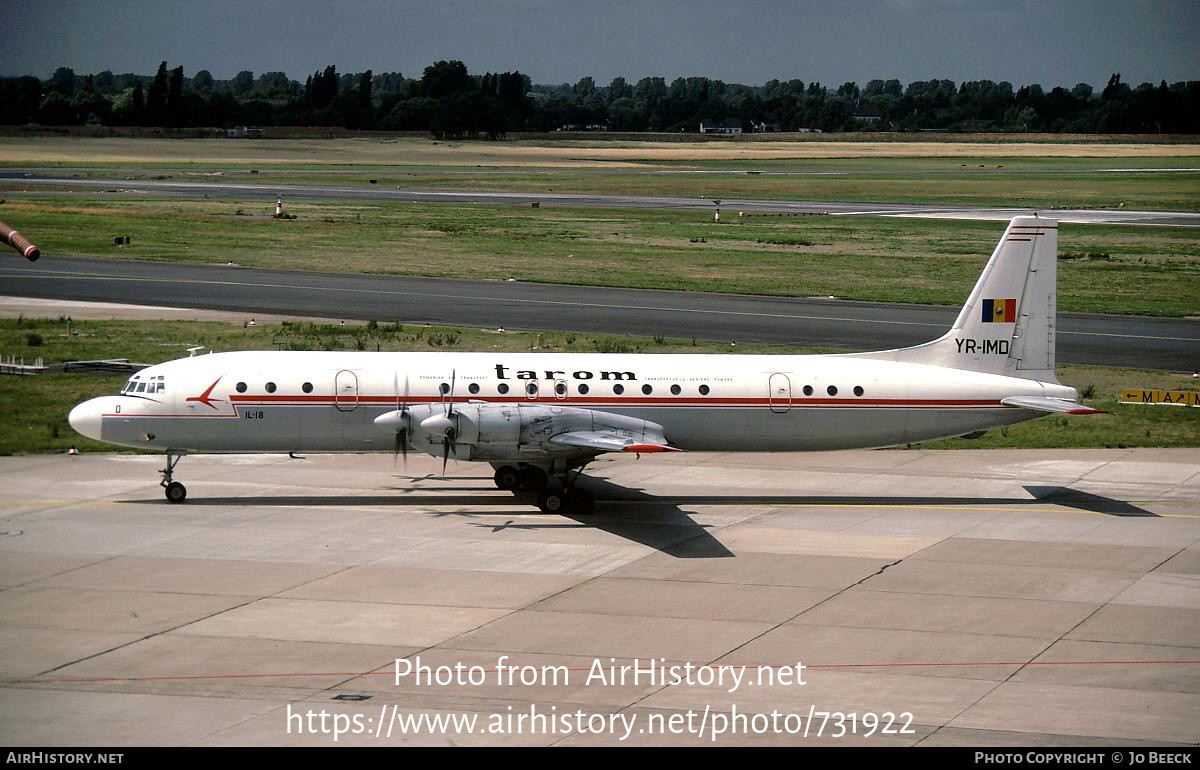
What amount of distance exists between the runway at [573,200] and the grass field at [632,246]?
587 centimetres

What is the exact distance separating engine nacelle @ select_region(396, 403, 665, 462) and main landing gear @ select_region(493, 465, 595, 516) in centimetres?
84

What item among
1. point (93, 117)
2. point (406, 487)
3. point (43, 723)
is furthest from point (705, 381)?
point (93, 117)

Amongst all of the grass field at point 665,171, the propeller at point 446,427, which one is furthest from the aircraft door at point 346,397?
the grass field at point 665,171

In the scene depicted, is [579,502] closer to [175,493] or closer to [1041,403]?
[175,493]

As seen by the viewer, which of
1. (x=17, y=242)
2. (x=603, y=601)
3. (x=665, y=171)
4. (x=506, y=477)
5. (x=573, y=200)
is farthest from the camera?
(x=665, y=171)

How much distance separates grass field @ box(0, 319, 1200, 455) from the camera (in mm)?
40344

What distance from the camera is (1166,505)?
3297cm

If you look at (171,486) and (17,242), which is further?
(171,486)

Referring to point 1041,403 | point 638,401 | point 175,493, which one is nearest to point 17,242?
point 175,493

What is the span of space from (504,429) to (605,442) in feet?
7.76

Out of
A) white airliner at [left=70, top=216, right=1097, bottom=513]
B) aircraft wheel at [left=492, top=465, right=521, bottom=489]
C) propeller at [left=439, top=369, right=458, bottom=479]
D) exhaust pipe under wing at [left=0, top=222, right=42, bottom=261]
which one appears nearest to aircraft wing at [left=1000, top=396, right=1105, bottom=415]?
white airliner at [left=70, top=216, right=1097, bottom=513]

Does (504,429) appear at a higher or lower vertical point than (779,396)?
lower

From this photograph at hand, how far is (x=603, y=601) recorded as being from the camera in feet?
79.8

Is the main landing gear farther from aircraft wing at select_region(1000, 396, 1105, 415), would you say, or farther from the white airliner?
aircraft wing at select_region(1000, 396, 1105, 415)
